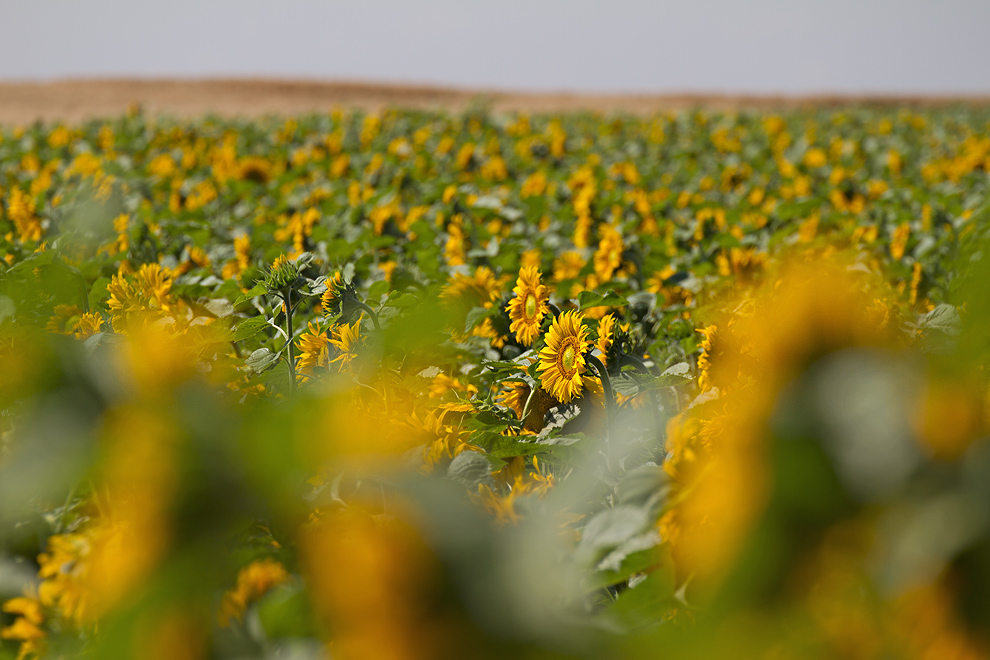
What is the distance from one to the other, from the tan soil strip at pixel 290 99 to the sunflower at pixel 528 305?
12829mm

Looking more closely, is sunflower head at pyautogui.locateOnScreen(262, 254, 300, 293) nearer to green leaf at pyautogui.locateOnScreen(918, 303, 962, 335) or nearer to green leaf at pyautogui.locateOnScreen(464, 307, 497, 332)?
green leaf at pyautogui.locateOnScreen(464, 307, 497, 332)

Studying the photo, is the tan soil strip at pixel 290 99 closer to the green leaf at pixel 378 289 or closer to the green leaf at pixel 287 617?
the green leaf at pixel 378 289

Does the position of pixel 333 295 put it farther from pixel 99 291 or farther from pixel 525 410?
pixel 99 291

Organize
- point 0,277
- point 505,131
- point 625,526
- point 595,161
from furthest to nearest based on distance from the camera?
point 505,131, point 595,161, point 0,277, point 625,526

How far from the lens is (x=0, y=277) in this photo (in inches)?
48.2

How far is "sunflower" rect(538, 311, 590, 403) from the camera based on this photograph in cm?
119

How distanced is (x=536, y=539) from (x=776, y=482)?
115 mm

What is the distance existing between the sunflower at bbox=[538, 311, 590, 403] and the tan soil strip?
514 inches

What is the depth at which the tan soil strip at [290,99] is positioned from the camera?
46.1ft

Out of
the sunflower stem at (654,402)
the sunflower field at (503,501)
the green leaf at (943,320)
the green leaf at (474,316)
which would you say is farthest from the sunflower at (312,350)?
the green leaf at (943,320)

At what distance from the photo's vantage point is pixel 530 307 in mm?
1436

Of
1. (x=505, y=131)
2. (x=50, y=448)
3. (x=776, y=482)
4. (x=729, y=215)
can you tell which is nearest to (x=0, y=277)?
(x=50, y=448)

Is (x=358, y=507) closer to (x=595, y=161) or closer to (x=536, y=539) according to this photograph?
(x=536, y=539)

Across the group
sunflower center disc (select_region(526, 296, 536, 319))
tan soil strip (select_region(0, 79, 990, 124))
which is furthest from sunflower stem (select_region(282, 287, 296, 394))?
tan soil strip (select_region(0, 79, 990, 124))
